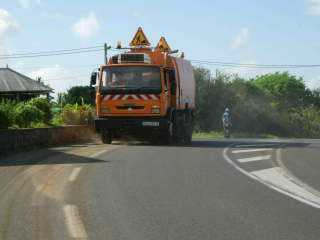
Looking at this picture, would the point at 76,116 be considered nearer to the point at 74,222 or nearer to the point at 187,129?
the point at 187,129

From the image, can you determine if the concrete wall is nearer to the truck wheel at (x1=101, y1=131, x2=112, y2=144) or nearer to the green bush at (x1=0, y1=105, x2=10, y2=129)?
the green bush at (x1=0, y1=105, x2=10, y2=129)

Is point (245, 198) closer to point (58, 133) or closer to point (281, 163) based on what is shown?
point (281, 163)

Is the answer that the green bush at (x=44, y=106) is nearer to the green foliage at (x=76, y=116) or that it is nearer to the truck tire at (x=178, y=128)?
the green foliage at (x=76, y=116)

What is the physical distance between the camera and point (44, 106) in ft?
91.5

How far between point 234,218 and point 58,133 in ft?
58.1

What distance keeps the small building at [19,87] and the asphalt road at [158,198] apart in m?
35.9

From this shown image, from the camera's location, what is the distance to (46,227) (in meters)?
7.98

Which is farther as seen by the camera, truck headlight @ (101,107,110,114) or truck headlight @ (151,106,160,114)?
truck headlight @ (101,107,110,114)

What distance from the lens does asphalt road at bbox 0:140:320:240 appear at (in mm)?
7793

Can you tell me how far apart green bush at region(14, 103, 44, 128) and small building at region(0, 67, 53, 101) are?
85.2 feet

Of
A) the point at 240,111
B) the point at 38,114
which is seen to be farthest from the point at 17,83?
the point at 38,114

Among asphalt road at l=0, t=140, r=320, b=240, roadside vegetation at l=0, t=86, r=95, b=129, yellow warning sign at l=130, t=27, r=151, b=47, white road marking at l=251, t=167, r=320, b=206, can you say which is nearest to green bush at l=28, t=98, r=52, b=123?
roadside vegetation at l=0, t=86, r=95, b=129

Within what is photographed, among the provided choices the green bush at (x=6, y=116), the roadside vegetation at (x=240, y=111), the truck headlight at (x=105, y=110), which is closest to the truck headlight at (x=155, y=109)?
the truck headlight at (x=105, y=110)

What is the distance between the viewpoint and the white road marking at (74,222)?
758 cm
